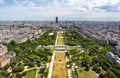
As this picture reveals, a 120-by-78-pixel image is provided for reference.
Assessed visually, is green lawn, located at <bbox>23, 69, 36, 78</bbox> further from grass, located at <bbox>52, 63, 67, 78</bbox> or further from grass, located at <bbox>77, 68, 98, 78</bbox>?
grass, located at <bbox>77, 68, 98, 78</bbox>

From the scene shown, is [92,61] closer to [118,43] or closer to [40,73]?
[40,73]

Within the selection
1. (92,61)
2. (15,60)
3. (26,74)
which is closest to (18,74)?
(26,74)

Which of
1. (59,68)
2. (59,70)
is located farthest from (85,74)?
(59,68)

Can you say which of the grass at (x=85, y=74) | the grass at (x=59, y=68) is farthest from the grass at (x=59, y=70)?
the grass at (x=85, y=74)

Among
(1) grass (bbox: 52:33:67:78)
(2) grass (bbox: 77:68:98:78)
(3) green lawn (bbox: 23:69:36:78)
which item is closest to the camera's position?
(3) green lawn (bbox: 23:69:36:78)

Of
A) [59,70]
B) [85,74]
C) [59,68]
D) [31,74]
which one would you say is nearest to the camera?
[31,74]

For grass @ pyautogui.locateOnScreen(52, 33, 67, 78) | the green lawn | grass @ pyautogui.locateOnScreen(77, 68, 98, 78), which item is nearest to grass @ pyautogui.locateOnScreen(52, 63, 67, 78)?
grass @ pyautogui.locateOnScreen(52, 33, 67, 78)

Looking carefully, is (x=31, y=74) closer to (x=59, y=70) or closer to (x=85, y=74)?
(x=59, y=70)

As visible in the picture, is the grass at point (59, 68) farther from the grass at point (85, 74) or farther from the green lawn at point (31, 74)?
the green lawn at point (31, 74)
